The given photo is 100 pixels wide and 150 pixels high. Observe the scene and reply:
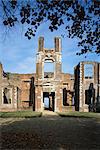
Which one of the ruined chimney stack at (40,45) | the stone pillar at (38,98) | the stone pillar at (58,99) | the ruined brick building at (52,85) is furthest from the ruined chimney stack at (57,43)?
the stone pillar at (38,98)

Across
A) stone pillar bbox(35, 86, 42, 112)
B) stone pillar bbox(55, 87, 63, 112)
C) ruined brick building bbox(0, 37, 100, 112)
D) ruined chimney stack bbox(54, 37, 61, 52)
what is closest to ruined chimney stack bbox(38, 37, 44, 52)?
ruined brick building bbox(0, 37, 100, 112)

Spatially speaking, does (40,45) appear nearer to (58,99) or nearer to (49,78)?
(49,78)

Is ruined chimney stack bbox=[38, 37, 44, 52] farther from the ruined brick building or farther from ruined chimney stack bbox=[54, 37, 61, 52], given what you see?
ruined chimney stack bbox=[54, 37, 61, 52]

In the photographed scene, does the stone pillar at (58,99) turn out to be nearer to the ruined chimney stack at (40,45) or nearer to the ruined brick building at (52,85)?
the ruined brick building at (52,85)

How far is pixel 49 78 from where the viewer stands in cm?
4644

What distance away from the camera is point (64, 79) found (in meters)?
51.3

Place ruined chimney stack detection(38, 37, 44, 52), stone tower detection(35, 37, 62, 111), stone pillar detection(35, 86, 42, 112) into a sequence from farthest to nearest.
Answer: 1. ruined chimney stack detection(38, 37, 44, 52)
2. stone tower detection(35, 37, 62, 111)
3. stone pillar detection(35, 86, 42, 112)

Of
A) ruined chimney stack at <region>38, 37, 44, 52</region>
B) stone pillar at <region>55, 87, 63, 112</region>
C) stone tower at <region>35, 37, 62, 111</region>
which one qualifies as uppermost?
ruined chimney stack at <region>38, 37, 44, 52</region>

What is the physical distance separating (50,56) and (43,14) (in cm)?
3543

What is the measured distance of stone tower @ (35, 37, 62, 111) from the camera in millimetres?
45750

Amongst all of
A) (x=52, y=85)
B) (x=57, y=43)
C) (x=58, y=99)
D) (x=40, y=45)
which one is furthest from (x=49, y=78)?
(x=57, y=43)

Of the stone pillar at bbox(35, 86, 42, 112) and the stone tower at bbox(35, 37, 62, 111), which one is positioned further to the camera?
the stone tower at bbox(35, 37, 62, 111)

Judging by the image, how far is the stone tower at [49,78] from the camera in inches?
1801

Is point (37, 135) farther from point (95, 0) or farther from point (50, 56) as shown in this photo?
point (50, 56)
